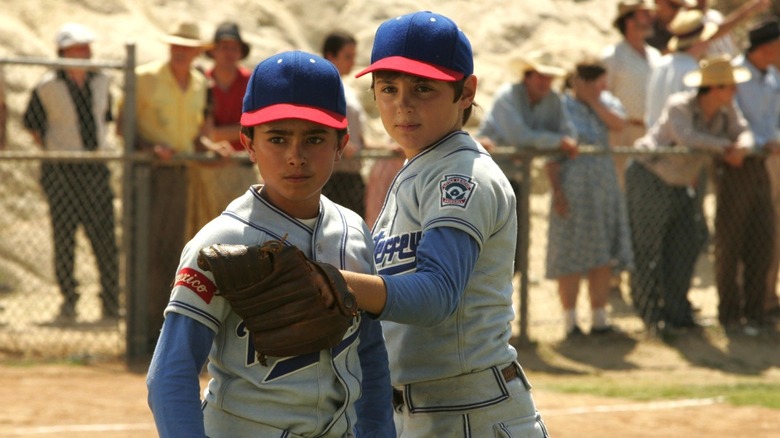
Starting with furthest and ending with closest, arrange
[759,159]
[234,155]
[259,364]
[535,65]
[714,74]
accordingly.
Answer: [759,159]
[714,74]
[535,65]
[234,155]
[259,364]

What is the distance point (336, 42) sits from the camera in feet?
30.1

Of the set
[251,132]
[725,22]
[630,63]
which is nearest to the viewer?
[251,132]

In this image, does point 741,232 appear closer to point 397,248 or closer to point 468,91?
point 468,91

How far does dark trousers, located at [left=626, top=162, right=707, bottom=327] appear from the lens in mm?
9867

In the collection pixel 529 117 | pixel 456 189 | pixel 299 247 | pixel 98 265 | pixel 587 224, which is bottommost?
pixel 98 265

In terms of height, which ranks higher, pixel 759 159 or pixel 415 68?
pixel 415 68

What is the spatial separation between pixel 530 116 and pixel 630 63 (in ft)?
6.43

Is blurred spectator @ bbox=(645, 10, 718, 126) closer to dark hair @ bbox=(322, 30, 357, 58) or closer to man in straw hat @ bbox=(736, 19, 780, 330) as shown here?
man in straw hat @ bbox=(736, 19, 780, 330)

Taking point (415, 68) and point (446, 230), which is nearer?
point (446, 230)

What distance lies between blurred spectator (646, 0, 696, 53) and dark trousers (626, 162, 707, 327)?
255cm

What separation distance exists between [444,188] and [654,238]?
700 cm

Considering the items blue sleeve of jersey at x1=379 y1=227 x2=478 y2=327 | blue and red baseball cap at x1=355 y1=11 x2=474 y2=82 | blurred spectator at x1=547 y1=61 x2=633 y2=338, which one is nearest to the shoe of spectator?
blurred spectator at x1=547 y1=61 x2=633 y2=338

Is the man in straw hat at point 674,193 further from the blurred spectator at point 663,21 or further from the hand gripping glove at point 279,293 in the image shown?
the hand gripping glove at point 279,293

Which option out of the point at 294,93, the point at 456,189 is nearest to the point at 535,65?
the point at 456,189
